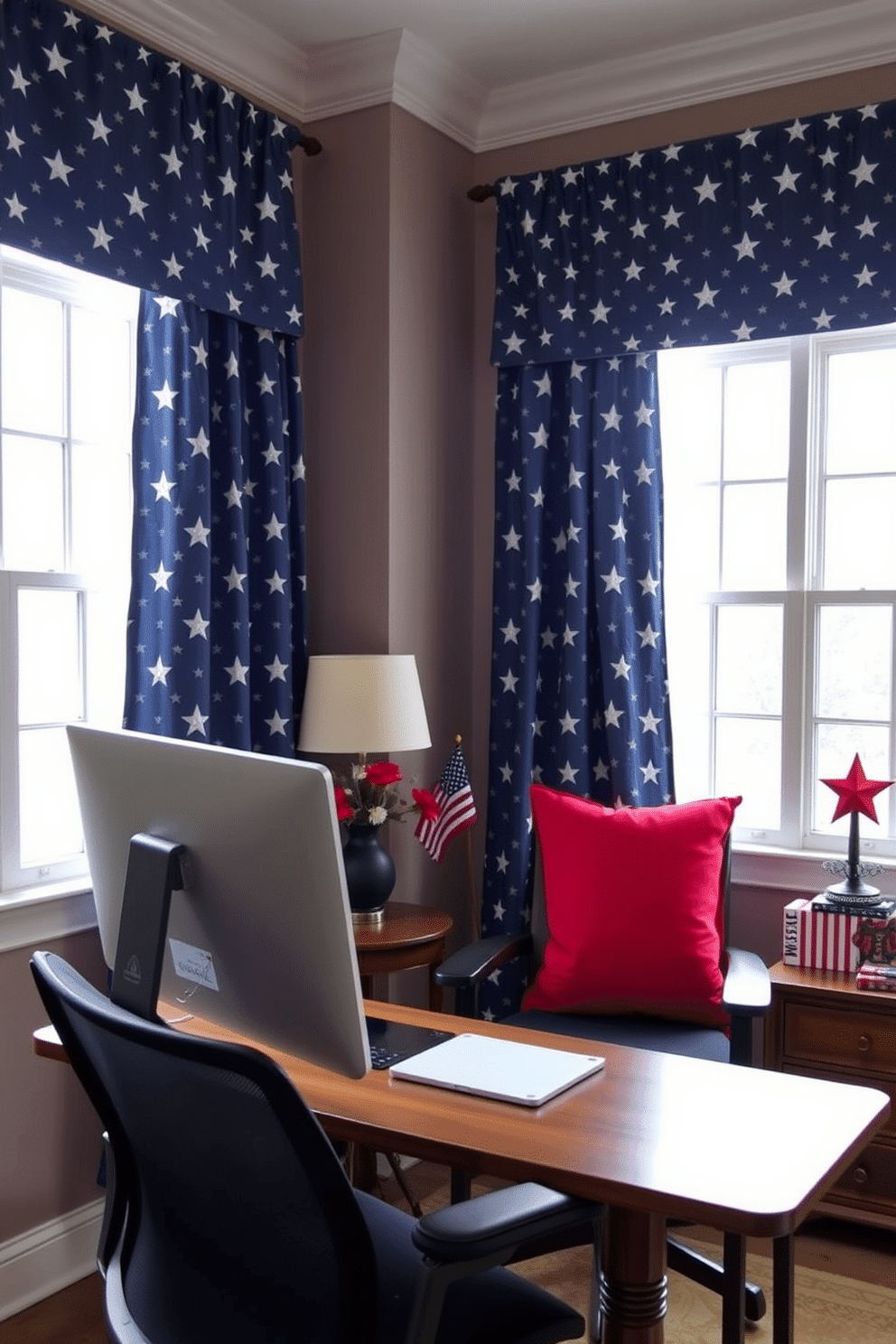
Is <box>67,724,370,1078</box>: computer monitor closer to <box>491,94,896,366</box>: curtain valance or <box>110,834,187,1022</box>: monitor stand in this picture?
<box>110,834,187,1022</box>: monitor stand

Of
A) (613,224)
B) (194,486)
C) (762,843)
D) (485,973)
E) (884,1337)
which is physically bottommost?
(884,1337)

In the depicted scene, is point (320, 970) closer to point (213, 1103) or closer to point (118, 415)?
point (213, 1103)

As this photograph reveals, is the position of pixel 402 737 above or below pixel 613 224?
below

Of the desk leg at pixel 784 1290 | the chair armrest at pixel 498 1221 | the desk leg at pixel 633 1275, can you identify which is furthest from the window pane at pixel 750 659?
the chair armrest at pixel 498 1221

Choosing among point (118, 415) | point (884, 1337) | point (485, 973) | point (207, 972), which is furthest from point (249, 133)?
point (884, 1337)

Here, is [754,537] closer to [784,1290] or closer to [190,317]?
[190,317]

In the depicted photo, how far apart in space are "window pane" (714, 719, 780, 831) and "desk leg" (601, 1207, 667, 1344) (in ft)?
6.59

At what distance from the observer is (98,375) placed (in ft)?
10.1

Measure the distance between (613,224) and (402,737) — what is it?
1579 millimetres

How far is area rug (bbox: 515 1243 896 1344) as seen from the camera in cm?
264

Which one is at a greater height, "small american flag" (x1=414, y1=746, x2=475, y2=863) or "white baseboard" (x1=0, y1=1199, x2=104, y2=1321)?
"small american flag" (x1=414, y1=746, x2=475, y2=863)

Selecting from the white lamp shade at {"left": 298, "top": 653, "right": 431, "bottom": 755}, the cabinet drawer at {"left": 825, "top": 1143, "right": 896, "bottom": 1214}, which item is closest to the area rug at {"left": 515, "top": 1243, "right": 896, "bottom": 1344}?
the cabinet drawer at {"left": 825, "top": 1143, "right": 896, "bottom": 1214}

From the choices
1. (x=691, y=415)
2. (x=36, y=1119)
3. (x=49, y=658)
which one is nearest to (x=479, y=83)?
(x=691, y=415)

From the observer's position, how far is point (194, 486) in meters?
3.11
